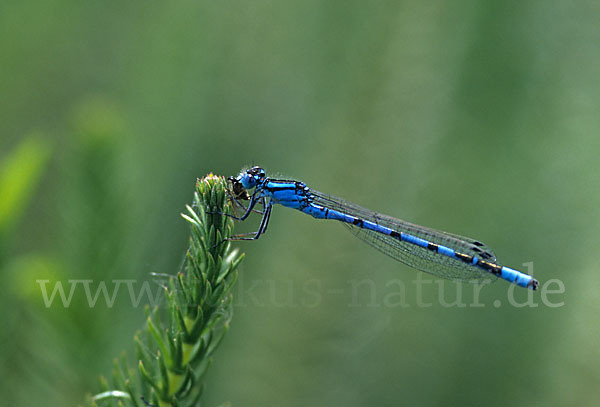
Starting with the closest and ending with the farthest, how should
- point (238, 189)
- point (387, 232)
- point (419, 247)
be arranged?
point (238, 189) < point (387, 232) < point (419, 247)

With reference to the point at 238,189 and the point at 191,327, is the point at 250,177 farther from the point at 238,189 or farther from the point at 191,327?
the point at 191,327

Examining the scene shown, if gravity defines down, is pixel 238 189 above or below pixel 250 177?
below

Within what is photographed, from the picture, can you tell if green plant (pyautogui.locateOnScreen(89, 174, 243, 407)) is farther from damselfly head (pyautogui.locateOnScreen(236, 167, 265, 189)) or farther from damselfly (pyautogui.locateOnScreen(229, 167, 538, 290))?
damselfly head (pyautogui.locateOnScreen(236, 167, 265, 189))

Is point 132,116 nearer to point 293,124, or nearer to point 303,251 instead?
point 293,124

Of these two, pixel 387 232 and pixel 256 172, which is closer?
pixel 256 172

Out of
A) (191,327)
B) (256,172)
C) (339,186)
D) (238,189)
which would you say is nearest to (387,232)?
(339,186)

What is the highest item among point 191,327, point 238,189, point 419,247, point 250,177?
point 419,247
